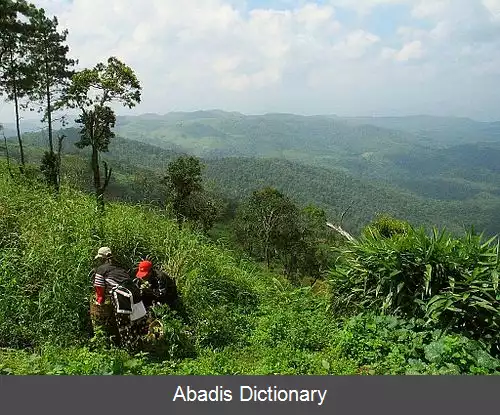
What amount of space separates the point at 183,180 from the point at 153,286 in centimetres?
2827

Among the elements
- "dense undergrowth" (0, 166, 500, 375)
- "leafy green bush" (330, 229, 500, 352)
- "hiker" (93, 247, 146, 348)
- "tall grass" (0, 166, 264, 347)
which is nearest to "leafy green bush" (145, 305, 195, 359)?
"dense undergrowth" (0, 166, 500, 375)

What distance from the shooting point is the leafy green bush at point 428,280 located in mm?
5363

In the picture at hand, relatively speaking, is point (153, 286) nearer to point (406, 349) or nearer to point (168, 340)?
point (168, 340)

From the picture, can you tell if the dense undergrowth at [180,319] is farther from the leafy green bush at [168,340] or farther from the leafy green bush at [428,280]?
the leafy green bush at [428,280]

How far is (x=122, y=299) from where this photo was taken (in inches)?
219

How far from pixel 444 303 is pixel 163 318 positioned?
3.43m

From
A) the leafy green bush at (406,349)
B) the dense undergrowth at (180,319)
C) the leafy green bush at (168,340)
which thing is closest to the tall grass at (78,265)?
the dense undergrowth at (180,319)

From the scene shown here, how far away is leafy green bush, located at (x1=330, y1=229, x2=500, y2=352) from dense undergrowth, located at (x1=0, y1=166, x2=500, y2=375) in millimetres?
206

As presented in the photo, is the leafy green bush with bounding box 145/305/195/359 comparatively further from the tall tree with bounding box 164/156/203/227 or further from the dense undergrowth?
the tall tree with bounding box 164/156/203/227

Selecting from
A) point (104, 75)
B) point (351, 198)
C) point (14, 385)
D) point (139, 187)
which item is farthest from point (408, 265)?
point (351, 198)

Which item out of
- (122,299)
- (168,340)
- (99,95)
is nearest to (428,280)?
(168,340)

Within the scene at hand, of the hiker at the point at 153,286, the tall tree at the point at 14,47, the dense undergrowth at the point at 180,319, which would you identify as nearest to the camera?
the dense undergrowth at the point at 180,319

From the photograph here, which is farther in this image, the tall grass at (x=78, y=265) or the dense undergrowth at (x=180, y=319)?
the tall grass at (x=78, y=265)

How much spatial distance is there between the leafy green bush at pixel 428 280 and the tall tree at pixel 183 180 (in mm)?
27522
